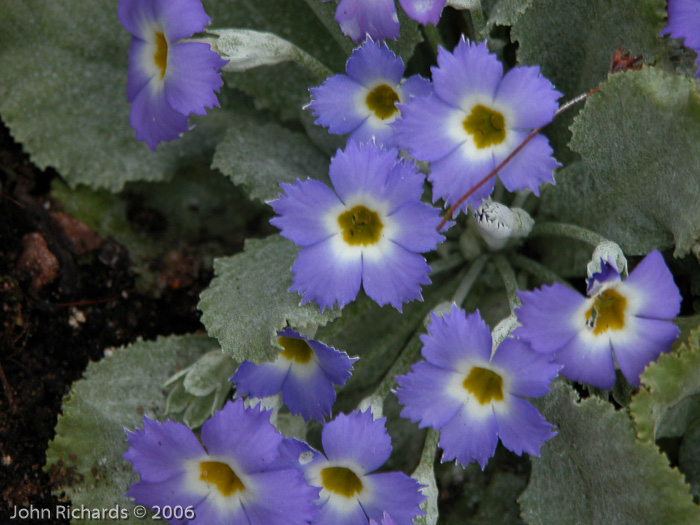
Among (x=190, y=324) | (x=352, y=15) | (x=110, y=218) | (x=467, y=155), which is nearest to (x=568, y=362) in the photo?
(x=467, y=155)

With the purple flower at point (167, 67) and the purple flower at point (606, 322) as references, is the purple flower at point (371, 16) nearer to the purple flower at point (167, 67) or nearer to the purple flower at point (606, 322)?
the purple flower at point (167, 67)

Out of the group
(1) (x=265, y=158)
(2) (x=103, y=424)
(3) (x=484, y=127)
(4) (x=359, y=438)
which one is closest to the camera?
(4) (x=359, y=438)

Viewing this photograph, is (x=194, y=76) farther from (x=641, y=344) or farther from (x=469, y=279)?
(x=641, y=344)

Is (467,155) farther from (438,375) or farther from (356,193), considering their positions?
(438,375)

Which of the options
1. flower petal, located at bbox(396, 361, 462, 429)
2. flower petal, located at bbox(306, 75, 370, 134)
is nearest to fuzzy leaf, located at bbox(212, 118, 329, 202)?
flower petal, located at bbox(306, 75, 370, 134)

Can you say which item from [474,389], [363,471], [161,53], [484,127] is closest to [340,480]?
[363,471]

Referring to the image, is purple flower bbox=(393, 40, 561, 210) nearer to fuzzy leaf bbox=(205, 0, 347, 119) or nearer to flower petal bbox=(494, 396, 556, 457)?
flower petal bbox=(494, 396, 556, 457)
